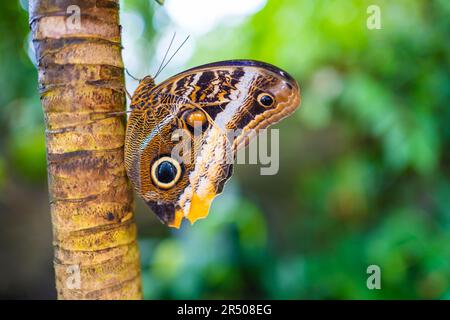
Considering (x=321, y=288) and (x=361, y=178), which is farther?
(x=361, y=178)

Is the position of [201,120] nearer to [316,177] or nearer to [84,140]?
[84,140]

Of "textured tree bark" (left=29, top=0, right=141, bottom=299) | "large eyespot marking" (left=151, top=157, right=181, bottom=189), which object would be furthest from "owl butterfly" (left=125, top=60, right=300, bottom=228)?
"textured tree bark" (left=29, top=0, right=141, bottom=299)

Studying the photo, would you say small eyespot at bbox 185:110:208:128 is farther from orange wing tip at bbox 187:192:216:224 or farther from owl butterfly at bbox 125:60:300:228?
orange wing tip at bbox 187:192:216:224

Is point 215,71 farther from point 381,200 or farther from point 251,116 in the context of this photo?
point 381,200

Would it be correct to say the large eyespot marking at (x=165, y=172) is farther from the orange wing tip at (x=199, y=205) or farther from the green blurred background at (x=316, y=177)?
the green blurred background at (x=316, y=177)

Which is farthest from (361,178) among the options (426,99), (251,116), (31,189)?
(31,189)
